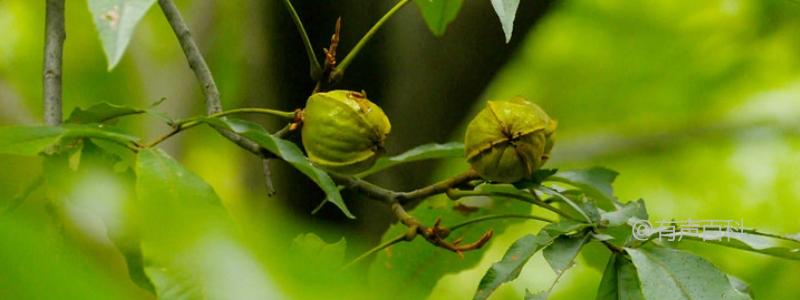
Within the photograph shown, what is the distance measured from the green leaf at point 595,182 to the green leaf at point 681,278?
18cm

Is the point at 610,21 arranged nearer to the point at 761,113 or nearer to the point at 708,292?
the point at 761,113

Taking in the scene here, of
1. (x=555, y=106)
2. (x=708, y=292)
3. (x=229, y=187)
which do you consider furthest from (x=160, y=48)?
(x=708, y=292)

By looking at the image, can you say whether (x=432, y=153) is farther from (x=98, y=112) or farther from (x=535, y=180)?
(x=98, y=112)

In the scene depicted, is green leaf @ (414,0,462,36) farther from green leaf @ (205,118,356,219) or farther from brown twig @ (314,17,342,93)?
green leaf @ (205,118,356,219)

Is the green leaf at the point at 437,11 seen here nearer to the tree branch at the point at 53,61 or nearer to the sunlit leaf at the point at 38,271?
the tree branch at the point at 53,61

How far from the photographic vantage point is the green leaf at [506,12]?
0.49 meters

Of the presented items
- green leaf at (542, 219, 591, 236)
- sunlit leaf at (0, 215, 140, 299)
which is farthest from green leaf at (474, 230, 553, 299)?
sunlit leaf at (0, 215, 140, 299)

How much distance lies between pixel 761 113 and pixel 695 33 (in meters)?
0.28

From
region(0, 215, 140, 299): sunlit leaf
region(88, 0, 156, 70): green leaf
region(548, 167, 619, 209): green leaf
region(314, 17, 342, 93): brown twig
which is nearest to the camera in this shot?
region(0, 215, 140, 299): sunlit leaf

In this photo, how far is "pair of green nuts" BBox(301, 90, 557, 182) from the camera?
0.67 meters

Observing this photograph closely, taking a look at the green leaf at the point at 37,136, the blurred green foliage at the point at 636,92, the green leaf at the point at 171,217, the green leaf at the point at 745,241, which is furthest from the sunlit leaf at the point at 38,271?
the blurred green foliage at the point at 636,92

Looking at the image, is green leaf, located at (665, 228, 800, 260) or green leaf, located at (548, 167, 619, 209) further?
green leaf, located at (548, 167, 619, 209)

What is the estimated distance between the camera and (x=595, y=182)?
777 mm

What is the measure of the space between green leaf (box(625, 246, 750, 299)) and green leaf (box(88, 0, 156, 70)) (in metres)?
0.33
